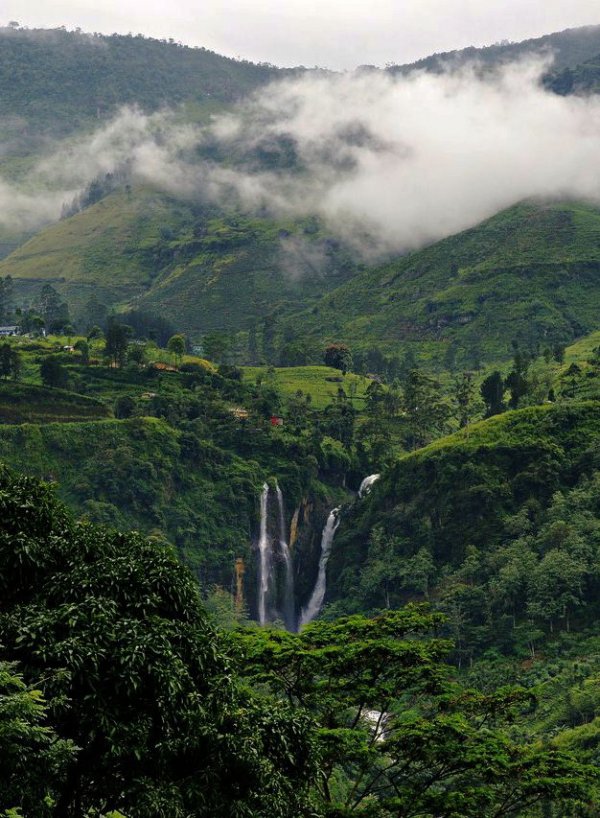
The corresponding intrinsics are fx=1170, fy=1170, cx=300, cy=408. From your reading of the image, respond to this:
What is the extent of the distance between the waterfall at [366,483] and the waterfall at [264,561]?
10.9 m

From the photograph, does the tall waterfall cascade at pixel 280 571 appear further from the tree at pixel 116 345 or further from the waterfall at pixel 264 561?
the tree at pixel 116 345

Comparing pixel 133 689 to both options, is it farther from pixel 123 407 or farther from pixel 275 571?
pixel 123 407

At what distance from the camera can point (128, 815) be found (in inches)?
837

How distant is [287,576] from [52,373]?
3277 centimetres

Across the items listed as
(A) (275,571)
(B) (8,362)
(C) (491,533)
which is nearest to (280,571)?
(A) (275,571)

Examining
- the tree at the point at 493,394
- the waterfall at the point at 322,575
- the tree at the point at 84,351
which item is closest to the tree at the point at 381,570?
the waterfall at the point at 322,575

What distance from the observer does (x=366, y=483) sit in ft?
416

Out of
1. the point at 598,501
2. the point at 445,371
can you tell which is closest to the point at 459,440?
the point at 598,501

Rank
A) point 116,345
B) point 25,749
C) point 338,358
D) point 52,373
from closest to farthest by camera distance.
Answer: point 25,749 < point 52,373 < point 116,345 < point 338,358

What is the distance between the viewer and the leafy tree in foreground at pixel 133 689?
69.2 ft

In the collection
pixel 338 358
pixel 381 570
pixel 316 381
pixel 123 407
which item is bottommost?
pixel 381 570

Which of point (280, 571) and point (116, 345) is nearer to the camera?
point (280, 571)

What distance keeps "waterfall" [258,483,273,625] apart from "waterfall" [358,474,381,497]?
35.8 feet

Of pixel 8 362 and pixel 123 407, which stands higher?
pixel 8 362
